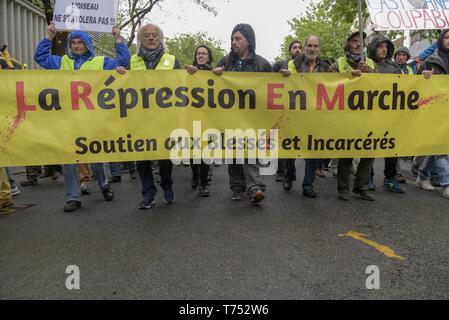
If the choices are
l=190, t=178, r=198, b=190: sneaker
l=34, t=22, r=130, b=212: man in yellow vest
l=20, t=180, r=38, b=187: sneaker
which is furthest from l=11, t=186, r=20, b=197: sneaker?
l=190, t=178, r=198, b=190: sneaker

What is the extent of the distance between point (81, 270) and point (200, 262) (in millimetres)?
893

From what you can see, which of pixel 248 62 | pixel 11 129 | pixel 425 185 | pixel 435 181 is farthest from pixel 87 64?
pixel 435 181

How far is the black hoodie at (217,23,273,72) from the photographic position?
502cm

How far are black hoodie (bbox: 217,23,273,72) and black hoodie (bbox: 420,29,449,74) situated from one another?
7.93 ft

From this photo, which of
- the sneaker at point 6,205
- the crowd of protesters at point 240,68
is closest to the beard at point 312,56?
the crowd of protesters at point 240,68

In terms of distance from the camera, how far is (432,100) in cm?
511

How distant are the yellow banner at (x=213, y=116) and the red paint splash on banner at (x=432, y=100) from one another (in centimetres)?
1

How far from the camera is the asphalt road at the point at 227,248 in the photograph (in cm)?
278

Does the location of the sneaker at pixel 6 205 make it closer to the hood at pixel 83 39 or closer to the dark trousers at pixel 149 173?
the dark trousers at pixel 149 173

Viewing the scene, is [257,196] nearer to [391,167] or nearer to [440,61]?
[391,167]

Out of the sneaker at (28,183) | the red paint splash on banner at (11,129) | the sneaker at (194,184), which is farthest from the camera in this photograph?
the sneaker at (28,183)
